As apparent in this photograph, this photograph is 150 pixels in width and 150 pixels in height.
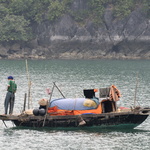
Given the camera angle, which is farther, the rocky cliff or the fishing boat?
the rocky cliff

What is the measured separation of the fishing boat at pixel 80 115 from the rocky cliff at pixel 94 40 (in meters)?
76.8

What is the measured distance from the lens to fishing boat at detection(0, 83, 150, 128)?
3366 centimetres

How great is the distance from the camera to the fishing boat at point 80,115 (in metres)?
33.7

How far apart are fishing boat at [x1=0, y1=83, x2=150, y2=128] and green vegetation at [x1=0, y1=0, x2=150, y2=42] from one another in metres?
75.8

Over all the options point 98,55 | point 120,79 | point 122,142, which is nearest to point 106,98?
point 122,142

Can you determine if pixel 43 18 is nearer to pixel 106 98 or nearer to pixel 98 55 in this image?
pixel 98 55

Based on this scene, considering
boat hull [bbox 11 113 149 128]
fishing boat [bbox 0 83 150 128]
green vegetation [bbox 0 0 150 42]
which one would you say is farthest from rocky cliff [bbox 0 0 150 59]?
boat hull [bbox 11 113 149 128]

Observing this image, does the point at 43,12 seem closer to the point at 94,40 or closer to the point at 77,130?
the point at 94,40

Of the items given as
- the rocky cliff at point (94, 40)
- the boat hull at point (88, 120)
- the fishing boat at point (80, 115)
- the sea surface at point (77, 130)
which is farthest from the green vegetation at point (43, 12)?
the boat hull at point (88, 120)

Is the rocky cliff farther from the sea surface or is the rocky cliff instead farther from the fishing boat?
the fishing boat

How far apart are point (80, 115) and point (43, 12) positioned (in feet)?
270

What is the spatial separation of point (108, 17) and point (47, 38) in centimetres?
1296

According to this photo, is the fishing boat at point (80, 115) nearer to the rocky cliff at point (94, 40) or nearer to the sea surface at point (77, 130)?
the sea surface at point (77, 130)

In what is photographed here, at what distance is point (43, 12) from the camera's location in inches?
4500
